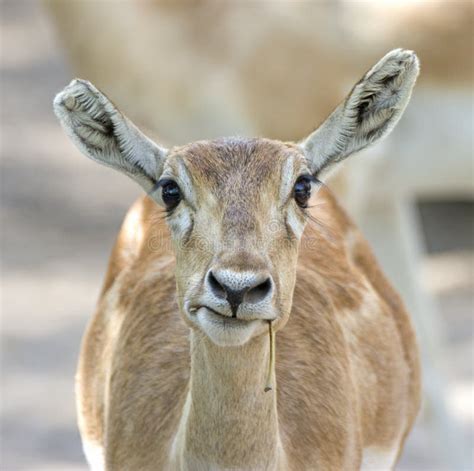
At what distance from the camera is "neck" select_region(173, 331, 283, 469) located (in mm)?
3828

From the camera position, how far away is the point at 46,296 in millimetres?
9602

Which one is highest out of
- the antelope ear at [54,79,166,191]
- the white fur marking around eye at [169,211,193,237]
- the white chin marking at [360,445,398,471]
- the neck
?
the antelope ear at [54,79,166,191]

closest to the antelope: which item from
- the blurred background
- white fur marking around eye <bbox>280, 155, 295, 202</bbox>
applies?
white fur marking around eye <bbox>280, 155, 295, 202</bbox>

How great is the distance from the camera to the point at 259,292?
3.44 m

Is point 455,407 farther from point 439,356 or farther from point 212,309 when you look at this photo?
point 212,309

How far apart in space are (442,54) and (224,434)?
3644mm

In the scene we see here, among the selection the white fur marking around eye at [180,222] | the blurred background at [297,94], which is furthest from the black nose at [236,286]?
the blurred background at [297,94]

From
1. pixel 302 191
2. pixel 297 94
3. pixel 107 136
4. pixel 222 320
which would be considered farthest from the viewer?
pixel 297 94

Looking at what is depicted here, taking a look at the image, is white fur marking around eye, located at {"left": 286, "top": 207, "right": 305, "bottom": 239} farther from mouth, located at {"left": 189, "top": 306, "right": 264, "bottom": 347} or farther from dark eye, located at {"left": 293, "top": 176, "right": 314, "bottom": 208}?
mouth, located at {"left": 189, "top": 306, "right": 264, "bottom": 347}

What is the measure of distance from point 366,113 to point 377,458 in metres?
1.34

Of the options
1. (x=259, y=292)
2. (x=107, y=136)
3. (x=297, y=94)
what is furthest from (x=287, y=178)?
(x=297, y=94)

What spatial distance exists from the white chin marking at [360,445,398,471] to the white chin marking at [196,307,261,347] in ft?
4.64

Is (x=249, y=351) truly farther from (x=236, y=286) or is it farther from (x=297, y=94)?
(x=297, y=94)

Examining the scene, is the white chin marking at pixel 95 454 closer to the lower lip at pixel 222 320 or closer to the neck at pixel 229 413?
the neck at pixel 229 413
